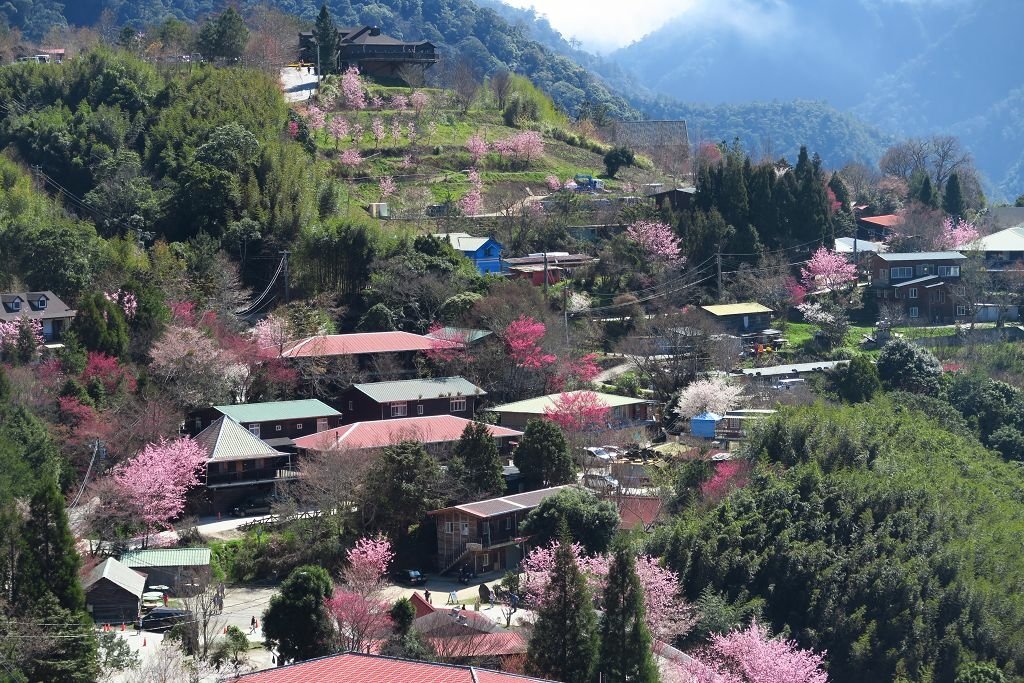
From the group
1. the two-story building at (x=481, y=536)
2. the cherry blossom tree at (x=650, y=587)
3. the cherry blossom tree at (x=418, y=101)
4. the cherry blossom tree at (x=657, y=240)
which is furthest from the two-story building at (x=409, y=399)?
the cherry blossom tree at (x=418, y=101)

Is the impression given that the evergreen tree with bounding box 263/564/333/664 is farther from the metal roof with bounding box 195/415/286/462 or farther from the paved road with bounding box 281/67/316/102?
the paved road with bounding box 281/67/316/102

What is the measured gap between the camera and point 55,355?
115ft

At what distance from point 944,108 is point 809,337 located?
10687 centimetres

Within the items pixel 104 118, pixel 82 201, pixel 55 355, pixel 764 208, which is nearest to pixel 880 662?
pixel 55 355

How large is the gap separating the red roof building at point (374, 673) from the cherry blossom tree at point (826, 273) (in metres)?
30.8

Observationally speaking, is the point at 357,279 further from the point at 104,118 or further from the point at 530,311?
the point at 104,118

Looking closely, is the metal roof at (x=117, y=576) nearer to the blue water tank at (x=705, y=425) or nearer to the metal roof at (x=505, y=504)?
the metal roof at (x=505, y=504)

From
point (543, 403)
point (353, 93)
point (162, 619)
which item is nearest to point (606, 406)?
point (543, 403)

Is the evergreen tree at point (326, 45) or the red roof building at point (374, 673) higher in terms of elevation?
the evergreen tree at point (326, 45)

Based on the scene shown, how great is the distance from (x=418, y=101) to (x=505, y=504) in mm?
33417

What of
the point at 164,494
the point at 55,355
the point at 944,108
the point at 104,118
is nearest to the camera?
the point at 164,494

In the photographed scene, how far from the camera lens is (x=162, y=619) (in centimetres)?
2645

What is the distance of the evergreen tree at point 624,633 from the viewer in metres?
23.5

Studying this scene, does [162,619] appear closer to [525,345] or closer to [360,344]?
[360,344]
